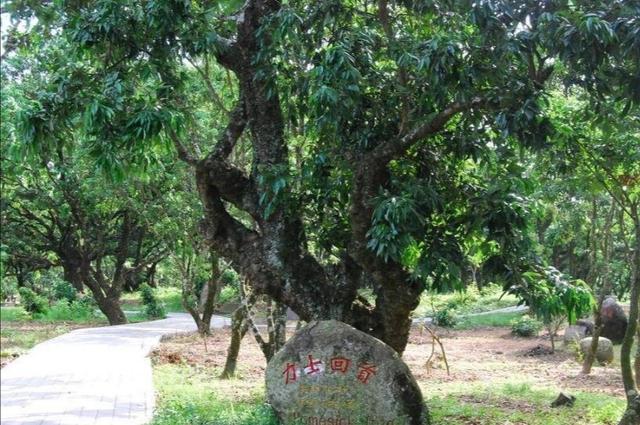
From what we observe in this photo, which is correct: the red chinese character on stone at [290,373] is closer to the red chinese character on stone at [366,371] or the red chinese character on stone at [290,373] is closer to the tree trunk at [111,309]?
the red chinese character on stone at [366,371]

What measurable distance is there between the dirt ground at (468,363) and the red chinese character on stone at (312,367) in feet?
10.5

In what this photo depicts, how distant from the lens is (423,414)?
640cm

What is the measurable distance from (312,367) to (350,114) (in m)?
2.39

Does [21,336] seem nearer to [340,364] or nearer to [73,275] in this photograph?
[73,275]

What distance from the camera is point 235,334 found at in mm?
10930

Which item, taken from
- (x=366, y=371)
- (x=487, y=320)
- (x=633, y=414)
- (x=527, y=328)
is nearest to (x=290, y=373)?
(x=366, y=371)

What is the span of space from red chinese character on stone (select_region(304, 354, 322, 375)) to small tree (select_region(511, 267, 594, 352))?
6.25 ft

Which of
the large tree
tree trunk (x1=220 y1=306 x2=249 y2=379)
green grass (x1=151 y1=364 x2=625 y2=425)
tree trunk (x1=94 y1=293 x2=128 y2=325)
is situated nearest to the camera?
the large tree

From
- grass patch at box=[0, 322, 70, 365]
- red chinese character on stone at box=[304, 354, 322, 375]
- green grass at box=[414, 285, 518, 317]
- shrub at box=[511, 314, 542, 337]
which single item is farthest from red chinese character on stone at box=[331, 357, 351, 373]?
shrub at box=[511, 314, 542, 337]

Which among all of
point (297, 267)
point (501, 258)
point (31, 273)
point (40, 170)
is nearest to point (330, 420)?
point (297, 267)

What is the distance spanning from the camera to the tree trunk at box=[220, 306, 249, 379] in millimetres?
10555

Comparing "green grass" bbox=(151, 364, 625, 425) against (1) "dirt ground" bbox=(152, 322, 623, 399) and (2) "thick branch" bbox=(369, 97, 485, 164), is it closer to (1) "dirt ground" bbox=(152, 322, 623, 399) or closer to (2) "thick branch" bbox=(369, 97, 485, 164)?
(1) "dirt ground" bbox=(152, 322, 623, 399)

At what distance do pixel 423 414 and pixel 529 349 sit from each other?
37.7 feet

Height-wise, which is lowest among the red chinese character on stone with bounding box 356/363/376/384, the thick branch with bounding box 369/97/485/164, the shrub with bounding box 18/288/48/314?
the red chinese character on stone with bounding box 356/363/376/384
